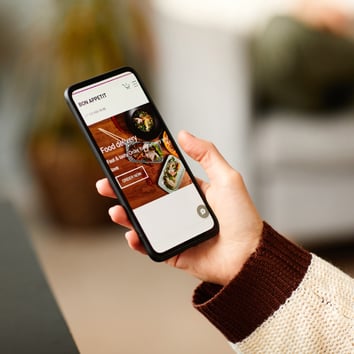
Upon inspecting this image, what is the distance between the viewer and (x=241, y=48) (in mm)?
2281

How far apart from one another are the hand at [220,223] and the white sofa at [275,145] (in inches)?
52.8

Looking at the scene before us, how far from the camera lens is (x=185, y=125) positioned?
2.64m

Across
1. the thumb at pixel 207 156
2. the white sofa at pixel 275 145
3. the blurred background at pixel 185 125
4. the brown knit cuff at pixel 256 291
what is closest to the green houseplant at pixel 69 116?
the blurred background at pixel 185 125

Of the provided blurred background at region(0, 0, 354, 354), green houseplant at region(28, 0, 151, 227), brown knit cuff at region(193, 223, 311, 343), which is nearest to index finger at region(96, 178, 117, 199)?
brown knit cuff at region(193, 223, 311, 343)

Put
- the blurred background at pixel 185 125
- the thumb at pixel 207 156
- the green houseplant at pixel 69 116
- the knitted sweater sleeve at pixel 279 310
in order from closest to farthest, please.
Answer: the knitted sweater sleeve at pixel 279 310 → the thumb at pixel 207 156 → the blurred background at pixel 185 125 → the green houseplant at pixel 69 116

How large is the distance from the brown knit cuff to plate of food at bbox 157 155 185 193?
13 centimetres

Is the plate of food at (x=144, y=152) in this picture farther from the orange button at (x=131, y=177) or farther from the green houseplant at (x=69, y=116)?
the green houseplant at (x=69, y=116)

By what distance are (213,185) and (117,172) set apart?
12 cm

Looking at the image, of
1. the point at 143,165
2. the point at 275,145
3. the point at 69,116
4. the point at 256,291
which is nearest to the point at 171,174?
the point at 143,165

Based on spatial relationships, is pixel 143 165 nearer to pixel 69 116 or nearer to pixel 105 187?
pixel 105 187

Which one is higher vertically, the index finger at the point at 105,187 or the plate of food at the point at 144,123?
the plate of food at the point at 144,123

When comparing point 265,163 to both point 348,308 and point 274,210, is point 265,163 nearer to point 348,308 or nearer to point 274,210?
point 274,210

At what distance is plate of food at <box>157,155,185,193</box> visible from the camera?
887 mm

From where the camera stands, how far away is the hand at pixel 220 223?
0.87m
